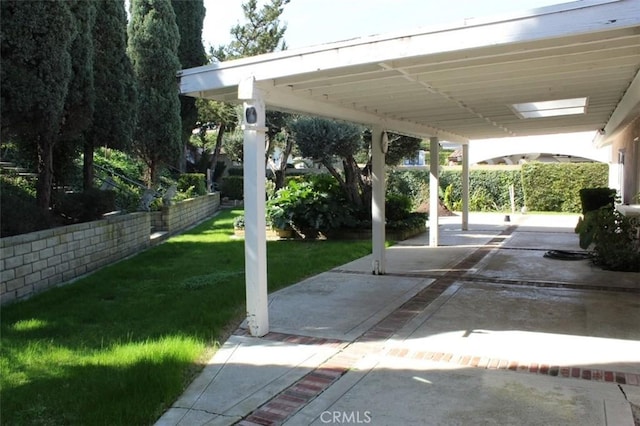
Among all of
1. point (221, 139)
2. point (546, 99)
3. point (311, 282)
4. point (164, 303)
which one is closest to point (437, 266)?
point (311, 282)

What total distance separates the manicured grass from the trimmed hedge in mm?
14783

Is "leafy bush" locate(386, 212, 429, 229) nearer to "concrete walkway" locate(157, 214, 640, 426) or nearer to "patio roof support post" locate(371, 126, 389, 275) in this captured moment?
"patio roof support post" locate(371, 126, 389, 275)

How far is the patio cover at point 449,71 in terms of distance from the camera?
3.86 m

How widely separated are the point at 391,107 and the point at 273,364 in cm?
460

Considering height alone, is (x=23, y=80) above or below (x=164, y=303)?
above

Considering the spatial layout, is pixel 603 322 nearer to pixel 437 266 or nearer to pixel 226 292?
pixel 437 266

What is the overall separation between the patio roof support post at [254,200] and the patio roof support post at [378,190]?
3.32 meters

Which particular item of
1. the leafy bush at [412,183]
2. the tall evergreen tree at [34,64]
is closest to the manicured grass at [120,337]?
the tall evergreen tree at [34,64]

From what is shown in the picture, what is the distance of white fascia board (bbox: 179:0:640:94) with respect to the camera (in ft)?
11.8

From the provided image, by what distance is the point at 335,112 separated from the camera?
6934 mm

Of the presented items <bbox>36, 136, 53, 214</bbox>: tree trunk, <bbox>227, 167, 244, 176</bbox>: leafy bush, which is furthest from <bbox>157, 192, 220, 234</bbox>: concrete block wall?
<bbox>227, 167, 244, 176</bbox>: leafy bush

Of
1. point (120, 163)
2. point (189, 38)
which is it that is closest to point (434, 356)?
point (120, 163)

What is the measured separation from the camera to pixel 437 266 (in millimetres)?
9023

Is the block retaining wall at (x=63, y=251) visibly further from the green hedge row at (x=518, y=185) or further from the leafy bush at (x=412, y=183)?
the leafy bush at (x=412, y=183)
